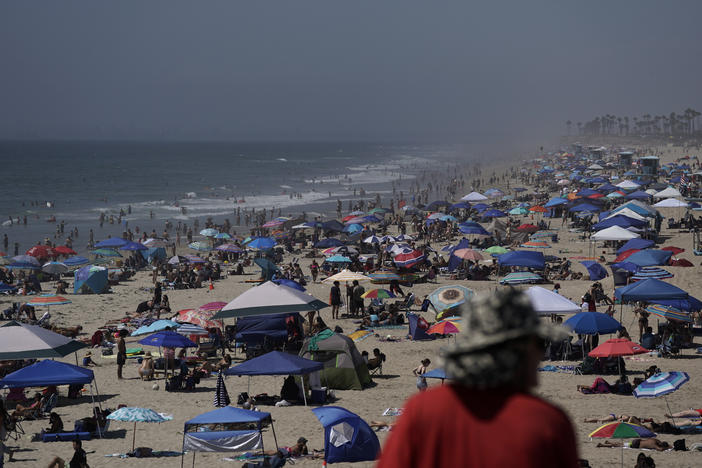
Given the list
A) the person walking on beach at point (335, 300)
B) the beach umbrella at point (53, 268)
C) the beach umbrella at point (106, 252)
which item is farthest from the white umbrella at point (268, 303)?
the beach umbrella at point (106, 252)

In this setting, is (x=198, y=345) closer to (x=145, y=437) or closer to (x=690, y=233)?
(x=145, y=437)

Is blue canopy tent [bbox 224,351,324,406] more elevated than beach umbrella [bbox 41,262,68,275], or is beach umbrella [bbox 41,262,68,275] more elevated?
blue canopy tent [bbox 224,351,324,406]

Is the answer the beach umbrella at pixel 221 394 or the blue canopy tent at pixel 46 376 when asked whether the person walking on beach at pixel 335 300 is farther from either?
the blue canopy tent at pixel 46 376

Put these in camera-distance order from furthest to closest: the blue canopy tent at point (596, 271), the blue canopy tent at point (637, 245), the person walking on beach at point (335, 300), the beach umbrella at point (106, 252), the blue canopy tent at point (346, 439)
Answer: the beach umbrella at point (106, 252) → the blue canopy tent at point (637, 245) → the blue canopy tent at point (596, 271) → the person walking on beach at point (335, 300) → the blue canopy tent at point (346, 439)

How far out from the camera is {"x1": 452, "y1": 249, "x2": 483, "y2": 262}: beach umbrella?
2598 centimetres

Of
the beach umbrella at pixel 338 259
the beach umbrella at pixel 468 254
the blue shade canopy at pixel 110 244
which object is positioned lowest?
the blue shade canopy at pixel 110 244

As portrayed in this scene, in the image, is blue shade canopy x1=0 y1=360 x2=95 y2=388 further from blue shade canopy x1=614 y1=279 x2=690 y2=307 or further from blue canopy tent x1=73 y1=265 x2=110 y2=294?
blue canopy tent x1=73 y1=265 x2=110 y2=294

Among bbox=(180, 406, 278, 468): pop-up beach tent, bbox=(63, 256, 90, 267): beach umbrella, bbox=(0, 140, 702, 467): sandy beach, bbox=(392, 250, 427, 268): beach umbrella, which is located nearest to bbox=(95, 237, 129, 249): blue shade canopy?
bbox=(63, 256, 90, 267): beach umbrella

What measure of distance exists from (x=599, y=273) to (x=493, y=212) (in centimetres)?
1338

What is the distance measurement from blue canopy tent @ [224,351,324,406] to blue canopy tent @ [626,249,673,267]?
12.7 meters

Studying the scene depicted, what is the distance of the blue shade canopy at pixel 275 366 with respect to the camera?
12.7m

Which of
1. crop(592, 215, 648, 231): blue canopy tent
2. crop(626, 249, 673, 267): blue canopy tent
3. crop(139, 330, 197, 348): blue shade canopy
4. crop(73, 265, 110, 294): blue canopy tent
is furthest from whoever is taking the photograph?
crop(592, 215, 648, 231): blue canopy tent

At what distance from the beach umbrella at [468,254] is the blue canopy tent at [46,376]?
52.5 ft

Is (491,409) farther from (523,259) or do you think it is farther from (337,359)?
(523,259)
